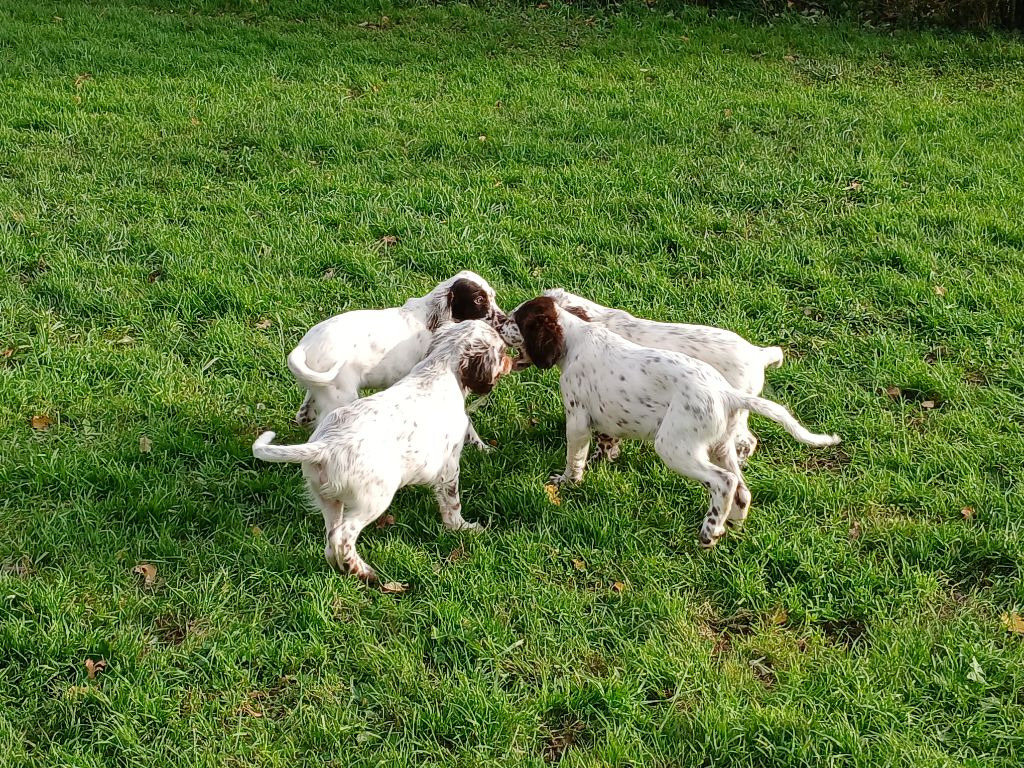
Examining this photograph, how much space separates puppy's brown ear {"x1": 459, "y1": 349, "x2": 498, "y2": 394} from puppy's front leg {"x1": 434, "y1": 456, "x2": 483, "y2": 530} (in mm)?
381

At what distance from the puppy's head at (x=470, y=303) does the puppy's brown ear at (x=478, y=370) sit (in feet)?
1.61

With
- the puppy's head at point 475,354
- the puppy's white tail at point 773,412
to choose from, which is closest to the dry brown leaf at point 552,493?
the puppy's head at point 475,354

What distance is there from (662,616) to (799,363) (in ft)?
7.74

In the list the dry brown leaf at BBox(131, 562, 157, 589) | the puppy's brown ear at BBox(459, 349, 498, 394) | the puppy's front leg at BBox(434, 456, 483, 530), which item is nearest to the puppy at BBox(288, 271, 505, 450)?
the puppy's brown ear at BBox(459, 349, 498, 394)

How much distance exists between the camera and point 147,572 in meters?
4.52

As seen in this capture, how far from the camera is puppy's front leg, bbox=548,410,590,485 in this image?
4969 millimetres

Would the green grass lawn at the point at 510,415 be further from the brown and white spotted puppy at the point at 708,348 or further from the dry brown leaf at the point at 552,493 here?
the brown and white spotted puppy at the point at 708,348

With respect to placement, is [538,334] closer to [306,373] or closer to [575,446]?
[575,446]

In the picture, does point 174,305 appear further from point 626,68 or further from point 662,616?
point 626,68

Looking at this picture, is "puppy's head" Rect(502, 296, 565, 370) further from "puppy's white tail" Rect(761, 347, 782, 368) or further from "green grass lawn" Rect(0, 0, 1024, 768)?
"puppy's white tail" Rect(761, 347, 782, 368)

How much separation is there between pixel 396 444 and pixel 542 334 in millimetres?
1107

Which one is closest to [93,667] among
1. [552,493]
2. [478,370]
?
[478,370]

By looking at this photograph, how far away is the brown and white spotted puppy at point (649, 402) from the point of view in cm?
Result: 449

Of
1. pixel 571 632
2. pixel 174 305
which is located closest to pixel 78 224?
pixel 174 305
